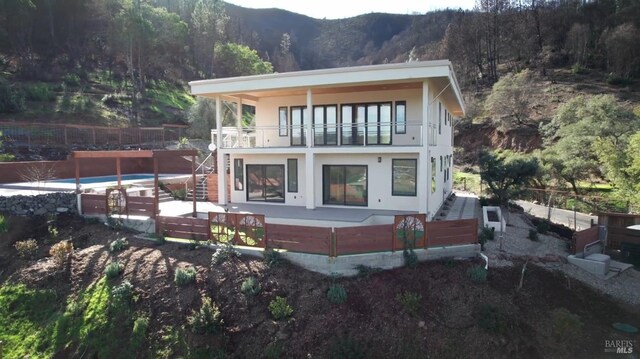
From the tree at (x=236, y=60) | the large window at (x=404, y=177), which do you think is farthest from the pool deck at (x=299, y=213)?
the tree at (x=236, y=60)

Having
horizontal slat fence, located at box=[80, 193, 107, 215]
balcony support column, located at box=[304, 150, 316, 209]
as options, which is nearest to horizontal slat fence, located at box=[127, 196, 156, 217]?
horizontal slat fence, located at box=[80, 193, 107, 215]

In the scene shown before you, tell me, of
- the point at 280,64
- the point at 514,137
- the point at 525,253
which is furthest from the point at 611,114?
the point at 280,64

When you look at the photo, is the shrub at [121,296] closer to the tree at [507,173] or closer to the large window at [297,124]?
the large window at [297,124]

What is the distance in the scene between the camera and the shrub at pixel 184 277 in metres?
11.3

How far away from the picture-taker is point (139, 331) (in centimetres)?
1020

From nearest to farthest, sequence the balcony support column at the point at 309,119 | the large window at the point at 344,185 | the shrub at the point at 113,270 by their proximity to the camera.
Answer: the shrub at the point at 113,270 → the balcony support column at the point at 309,119 → the large window at the point at 344,185

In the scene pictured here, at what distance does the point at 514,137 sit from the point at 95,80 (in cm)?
4822

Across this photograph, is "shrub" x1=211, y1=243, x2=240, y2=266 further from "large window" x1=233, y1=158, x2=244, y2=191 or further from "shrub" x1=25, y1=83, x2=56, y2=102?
"shrub" x1=25, y1=83, x2=56, y2=102

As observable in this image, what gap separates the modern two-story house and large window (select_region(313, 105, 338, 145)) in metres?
0.05

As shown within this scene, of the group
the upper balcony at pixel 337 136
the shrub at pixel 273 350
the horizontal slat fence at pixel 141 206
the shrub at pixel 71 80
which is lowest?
the shrub at pixel 273 350

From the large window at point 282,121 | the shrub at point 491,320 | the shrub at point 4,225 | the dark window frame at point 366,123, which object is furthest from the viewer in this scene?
the large window at point 282,121

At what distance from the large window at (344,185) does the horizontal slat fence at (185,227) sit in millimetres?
6184

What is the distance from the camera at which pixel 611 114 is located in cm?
2906

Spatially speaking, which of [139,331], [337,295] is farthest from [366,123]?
[139,331]
